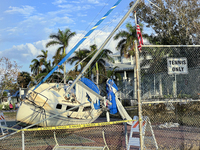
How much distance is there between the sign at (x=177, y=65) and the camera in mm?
6488

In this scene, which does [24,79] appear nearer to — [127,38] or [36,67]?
[36,67]

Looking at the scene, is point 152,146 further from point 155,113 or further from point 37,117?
point 37,117

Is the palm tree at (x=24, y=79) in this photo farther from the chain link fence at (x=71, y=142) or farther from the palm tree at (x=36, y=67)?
the chain link fence at (x=71, y=142)

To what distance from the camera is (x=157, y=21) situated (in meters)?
20.4

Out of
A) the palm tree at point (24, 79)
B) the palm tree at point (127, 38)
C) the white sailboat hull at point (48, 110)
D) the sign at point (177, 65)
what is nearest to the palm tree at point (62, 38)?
the palm tree at point (127, 38)

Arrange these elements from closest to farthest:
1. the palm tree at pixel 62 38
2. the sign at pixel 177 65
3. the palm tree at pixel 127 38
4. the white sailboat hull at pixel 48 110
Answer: the sign at pixel 177 65 < the white sailboat hull at pixel 48 110 < the palm tree at pixel 127 38 < the palm tree at pixel 62 38

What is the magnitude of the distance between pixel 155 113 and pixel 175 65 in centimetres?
478

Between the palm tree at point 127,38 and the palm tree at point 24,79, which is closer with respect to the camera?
the palm tree at point 127,38

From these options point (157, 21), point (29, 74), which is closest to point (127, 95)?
point (157, 21)

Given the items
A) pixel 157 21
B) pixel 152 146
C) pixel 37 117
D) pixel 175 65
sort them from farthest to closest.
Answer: pixel 157 21 < pixel 37 117 < pixel 152 146 < pixel 175 65

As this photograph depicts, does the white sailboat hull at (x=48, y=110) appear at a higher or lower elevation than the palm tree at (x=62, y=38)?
lower

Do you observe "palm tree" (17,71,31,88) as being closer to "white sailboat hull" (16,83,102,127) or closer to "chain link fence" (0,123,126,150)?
"white sailboat hull" (16,83,102,127)

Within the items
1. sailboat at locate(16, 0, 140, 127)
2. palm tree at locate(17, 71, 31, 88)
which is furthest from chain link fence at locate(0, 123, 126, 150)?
palm tree at locate(17, 71, 31, 88)

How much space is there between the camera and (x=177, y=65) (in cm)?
651
